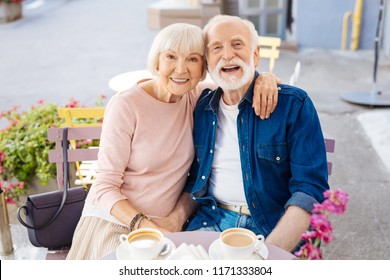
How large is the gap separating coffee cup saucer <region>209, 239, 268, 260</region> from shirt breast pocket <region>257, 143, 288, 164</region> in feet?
1.77

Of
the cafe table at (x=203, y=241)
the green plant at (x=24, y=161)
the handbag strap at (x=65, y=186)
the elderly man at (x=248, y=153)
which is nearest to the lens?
the cafe table at (x=203, y=241)

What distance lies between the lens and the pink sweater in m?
1.97

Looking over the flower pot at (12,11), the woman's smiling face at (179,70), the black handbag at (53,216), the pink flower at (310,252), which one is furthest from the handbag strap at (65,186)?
the flower pot at (12,11)

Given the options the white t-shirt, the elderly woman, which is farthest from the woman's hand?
the white t-shirt

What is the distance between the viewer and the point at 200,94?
87.1 inches

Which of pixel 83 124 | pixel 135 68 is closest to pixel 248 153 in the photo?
pixel 83 124

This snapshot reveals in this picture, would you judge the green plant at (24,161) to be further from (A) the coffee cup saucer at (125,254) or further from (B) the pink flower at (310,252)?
(B) the pink flower at (310,252)

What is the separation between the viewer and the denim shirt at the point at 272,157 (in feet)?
6.14

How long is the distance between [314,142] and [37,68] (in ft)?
20.1

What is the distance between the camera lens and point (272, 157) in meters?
1.93

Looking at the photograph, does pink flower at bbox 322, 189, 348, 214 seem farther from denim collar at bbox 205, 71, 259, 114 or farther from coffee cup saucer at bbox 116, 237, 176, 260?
denim collar at bbox 205, 71, 259, 114

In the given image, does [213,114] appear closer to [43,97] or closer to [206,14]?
[43,97]

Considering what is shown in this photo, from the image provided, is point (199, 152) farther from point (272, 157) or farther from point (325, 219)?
point (325, 219)

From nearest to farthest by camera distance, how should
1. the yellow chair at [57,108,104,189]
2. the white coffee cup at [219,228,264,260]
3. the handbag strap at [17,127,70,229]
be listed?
the white coffee cup at [219,228,264,260] < the handbag strap at [17,127,70,229] < the yellow chair at [57,108,104,189]
